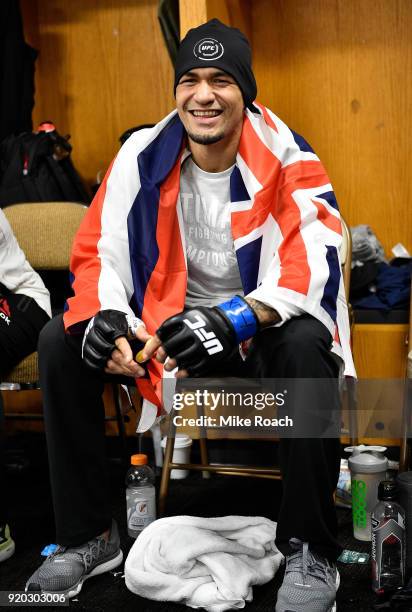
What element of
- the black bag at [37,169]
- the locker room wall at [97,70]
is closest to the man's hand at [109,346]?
the black bag at [37,169]

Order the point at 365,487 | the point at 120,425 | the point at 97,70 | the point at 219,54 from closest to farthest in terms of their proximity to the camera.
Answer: the point at 219,54 < the point at 365,487 < the point at 120,425 < the point at 97,70

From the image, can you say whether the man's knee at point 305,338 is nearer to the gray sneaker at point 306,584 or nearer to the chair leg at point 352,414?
the gray sneaker at point 306,584

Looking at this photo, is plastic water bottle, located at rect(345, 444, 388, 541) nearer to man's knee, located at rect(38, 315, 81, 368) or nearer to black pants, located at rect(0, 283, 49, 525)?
man's knee, located at rect(38, 315, 81, 368)

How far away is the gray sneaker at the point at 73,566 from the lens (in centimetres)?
168

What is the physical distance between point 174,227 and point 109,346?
417 millimetres

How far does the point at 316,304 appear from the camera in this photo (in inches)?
64.5

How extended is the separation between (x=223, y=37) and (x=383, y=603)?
4.25ft

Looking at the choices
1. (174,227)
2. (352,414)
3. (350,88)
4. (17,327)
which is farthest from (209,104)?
(350,88)

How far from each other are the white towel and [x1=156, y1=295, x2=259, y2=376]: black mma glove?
409 mm

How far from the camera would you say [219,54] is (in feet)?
6.00

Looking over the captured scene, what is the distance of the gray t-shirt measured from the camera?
6.25 feet

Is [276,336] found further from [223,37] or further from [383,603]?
[223,37]

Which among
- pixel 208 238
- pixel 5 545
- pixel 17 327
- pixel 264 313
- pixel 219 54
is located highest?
pixel 219 54

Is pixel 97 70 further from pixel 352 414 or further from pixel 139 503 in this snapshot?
pixel 139 503
